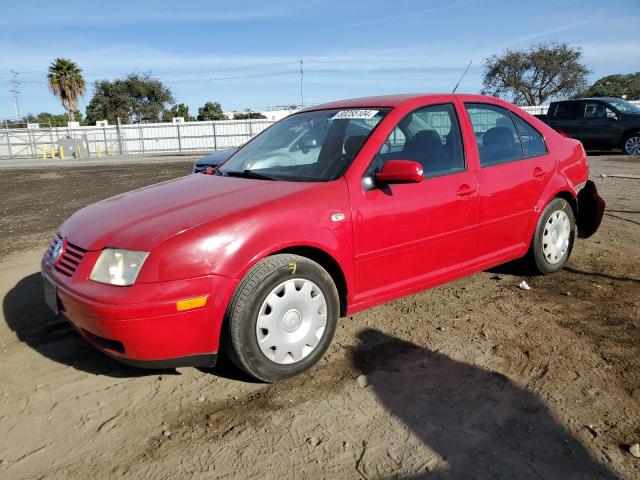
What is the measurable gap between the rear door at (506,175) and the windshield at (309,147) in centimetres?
98

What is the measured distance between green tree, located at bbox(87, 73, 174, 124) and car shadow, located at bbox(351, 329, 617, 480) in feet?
175

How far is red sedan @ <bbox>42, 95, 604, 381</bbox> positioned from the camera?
2672 mm

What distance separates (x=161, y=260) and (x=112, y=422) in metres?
0.88

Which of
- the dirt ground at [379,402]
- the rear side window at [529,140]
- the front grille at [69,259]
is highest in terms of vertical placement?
the rear side window at [529,140]

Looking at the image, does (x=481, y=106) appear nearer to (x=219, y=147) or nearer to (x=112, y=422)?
(x=112, y=422)

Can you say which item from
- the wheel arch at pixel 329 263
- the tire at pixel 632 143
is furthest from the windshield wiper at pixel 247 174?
the tire at pixel 632 143

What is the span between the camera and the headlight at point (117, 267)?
2650 mm

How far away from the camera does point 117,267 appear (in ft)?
8.87

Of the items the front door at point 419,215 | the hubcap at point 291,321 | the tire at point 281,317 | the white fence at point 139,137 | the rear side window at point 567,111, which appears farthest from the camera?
the white fence at point 139,137

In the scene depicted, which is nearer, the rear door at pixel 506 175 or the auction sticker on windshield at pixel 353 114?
the auction sticker on windshield at pixel 353 114

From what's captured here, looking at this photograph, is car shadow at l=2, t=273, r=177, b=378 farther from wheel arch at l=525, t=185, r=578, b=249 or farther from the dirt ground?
wheel arch at l=525, t=185, r=578, b=249

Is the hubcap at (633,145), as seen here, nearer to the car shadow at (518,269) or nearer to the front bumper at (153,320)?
the car shadow at (518,269)

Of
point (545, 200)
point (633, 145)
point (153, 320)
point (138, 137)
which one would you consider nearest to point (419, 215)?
point (545, 200)

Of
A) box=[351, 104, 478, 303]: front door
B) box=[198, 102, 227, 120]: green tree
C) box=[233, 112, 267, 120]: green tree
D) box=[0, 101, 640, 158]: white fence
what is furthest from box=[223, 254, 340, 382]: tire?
box=[198, 102, 227, 120]: green tree
